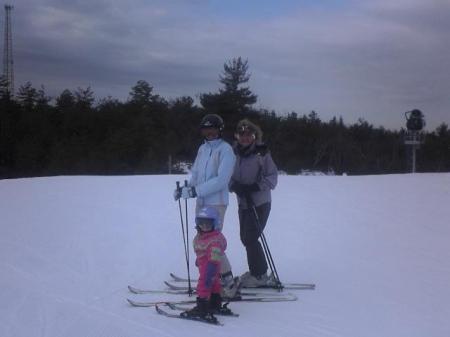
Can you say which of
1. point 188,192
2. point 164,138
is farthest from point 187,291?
point 164,138

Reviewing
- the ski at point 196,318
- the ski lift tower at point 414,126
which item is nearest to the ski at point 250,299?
the ski at point 196,318

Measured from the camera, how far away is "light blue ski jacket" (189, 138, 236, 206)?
5234mm

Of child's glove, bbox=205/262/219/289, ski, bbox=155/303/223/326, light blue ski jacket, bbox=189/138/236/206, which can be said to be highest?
light blue ski jacket, bbox=189/138/236/206

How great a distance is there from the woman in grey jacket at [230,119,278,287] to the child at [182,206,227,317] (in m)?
0.85

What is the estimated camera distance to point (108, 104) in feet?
163

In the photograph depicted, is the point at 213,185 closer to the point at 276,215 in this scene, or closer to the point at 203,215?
the point at 203,215

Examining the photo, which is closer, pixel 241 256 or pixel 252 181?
pixel 252 181

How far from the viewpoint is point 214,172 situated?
5340 mm

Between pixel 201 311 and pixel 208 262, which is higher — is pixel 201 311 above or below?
below

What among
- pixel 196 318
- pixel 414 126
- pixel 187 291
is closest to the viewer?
pixel 196 318

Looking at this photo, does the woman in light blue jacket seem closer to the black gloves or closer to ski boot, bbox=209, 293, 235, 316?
ski boot, bbox=209, 293, 235, 316

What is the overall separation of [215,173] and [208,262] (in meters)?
0.89

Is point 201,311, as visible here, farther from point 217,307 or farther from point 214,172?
point 214,172

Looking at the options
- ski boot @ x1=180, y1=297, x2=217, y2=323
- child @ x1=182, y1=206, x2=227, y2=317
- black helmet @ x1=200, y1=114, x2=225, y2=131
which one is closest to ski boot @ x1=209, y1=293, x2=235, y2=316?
child @ x1=182, y1=206, x2=227, y2=317
